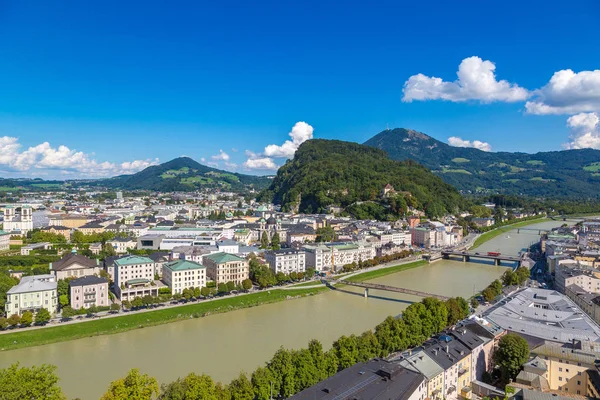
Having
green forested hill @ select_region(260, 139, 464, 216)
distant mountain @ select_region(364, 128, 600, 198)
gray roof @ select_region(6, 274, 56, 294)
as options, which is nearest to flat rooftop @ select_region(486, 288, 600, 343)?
gray roof @ select_region(6, 274, 56, 294)

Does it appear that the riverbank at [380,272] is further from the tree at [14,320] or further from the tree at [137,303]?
the tree at [14,320]

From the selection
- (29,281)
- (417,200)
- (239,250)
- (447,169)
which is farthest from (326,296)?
(447,169)

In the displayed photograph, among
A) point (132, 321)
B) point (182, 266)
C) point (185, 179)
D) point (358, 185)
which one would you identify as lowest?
point (132, 321)

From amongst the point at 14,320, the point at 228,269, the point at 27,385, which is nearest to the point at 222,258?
the point at 228,269

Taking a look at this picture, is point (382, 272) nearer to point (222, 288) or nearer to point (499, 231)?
point (222, 288)

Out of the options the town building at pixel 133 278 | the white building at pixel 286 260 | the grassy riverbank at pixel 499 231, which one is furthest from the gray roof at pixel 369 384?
the grassy riverbank at pixel 499 231

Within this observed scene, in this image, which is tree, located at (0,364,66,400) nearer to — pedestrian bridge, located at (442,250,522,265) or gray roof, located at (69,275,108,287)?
gray roof, located at (69,275,108,287)

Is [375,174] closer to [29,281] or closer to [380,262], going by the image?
[380,262]

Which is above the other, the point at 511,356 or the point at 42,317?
the point at 511,356
